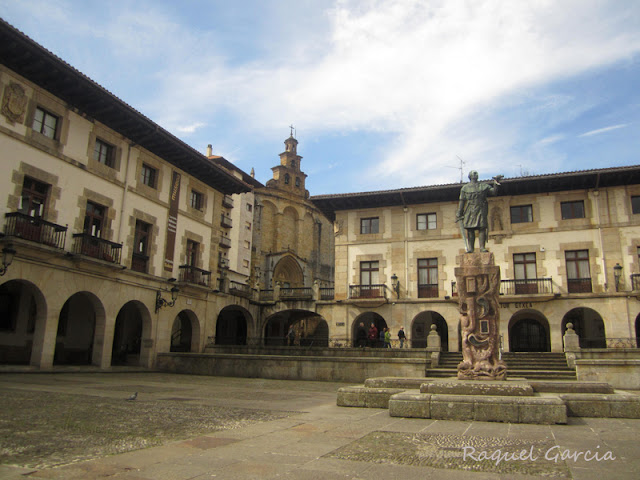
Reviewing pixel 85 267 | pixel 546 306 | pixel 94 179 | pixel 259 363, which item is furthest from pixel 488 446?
pixel 546 306

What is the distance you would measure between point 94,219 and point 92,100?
477 cm

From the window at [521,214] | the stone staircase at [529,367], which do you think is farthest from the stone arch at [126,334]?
the window at [521,214]

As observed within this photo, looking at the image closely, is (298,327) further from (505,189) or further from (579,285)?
(579,285)

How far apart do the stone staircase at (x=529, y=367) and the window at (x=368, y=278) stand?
23.6ft

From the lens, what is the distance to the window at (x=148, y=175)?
23750 mm

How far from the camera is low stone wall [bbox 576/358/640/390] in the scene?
16.0 meters

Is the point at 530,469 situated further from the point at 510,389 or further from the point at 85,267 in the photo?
the point at 85,267

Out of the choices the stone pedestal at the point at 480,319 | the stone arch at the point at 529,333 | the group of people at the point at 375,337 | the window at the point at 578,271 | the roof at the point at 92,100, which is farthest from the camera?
the stone arch at the point at 529,333

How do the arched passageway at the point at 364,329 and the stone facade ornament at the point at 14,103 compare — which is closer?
the stone facade ornament at the point at 14,103

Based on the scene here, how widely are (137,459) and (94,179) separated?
58.4 ft

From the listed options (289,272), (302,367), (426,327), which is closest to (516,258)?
(426,327)

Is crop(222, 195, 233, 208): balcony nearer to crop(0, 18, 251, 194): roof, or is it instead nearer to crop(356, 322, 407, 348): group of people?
crop(0, 18, 251, 194): roof

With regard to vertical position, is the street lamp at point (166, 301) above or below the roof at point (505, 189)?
below
